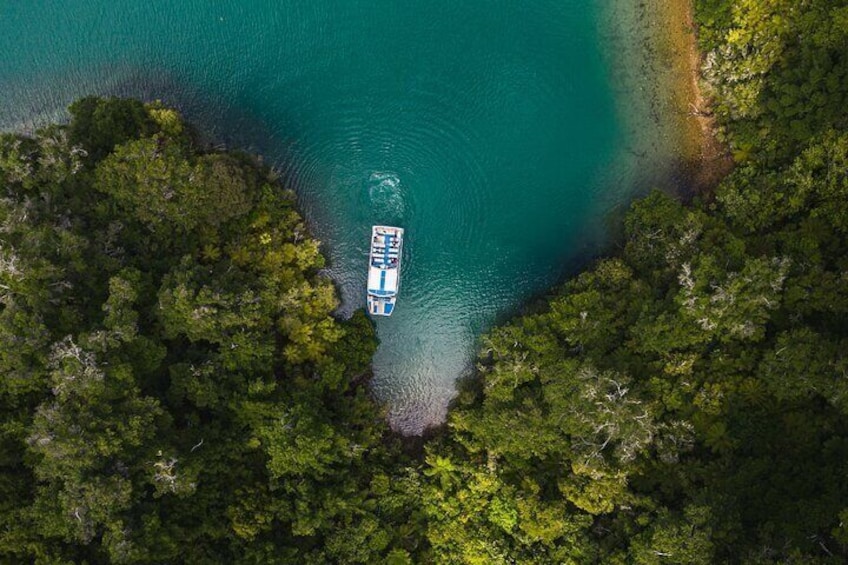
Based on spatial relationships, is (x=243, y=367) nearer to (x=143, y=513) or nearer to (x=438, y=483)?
(x=143, y=513)

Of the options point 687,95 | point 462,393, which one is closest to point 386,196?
point 462,393

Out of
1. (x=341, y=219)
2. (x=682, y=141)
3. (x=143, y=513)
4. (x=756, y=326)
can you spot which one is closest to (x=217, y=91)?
(x=341, y=219)

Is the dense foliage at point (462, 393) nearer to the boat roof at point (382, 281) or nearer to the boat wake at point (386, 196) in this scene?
the boat roof at point (382, 281)

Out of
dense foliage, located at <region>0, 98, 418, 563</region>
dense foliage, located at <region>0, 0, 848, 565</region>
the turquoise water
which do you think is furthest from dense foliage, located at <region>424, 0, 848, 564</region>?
dense foliage, located at <region>0, 98, 418, 563</region>

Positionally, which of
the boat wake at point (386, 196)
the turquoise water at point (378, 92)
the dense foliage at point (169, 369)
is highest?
the turquoise water at point (378, 92)

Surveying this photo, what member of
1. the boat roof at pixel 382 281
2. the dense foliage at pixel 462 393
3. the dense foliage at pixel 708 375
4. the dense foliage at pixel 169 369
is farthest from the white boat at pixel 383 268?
the dense foliage at pixel 708 375

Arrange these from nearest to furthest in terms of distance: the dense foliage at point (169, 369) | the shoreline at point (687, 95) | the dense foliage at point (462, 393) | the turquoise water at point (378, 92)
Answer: the dense foliage at point (169, 369)
the dense foliage at point (462, 393)
the shoreline at point (687, 95)
the turquoise water at point (378, 92)

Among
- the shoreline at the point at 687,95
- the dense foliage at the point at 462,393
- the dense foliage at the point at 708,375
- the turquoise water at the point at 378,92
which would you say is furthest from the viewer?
the turquoise water at the point at 378,92

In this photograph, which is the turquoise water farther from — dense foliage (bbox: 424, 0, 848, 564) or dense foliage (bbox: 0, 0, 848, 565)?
dense foliage (bbox: 424, 0, 848, 564)
